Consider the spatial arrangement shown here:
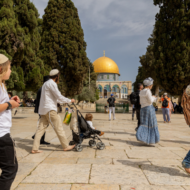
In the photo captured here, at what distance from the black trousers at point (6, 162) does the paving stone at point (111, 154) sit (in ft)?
7.29

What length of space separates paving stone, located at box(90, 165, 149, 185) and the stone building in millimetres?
67441

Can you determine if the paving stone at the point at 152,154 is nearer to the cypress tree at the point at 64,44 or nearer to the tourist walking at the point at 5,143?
the tourist walking at the point at 5,143

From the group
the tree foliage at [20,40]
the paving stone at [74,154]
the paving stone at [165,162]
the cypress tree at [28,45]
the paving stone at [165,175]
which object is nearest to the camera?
the paving stone at [165,175]

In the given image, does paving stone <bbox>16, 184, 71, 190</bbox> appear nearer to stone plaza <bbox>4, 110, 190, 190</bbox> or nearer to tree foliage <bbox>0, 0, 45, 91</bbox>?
stone plaza <bbox>4, 110, 190, 190</bbox>

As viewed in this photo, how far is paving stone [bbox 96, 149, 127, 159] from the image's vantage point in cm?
385

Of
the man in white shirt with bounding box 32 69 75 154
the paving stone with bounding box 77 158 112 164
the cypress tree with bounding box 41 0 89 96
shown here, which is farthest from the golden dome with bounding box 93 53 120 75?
the paving stone with bounding box 77 158 112 164

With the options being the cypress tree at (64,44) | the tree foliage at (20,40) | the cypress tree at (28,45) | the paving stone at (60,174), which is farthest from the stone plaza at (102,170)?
the cypress tree at (64,44)

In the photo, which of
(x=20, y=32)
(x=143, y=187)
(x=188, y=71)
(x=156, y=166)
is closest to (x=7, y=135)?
(x=143, y=187)

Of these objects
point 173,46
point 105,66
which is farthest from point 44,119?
point 105,66

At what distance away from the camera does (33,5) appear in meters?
12.1

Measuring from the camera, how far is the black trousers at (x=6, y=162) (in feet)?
5.82

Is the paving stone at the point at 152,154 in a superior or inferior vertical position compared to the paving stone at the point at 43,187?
inferior

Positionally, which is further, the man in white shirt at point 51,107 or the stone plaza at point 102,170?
the man in white shirt at point 51,107

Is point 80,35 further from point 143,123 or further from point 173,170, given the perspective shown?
point 173,170
